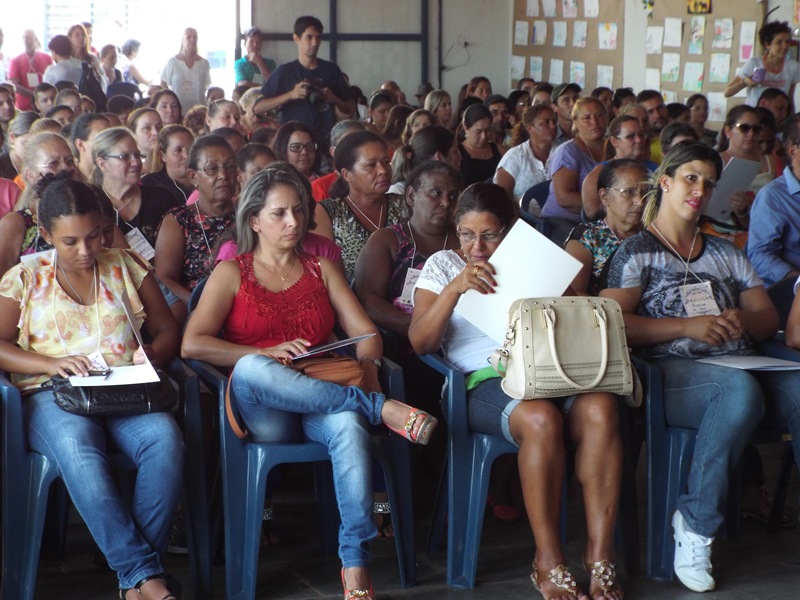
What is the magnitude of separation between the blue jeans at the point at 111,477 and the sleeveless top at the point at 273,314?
388 millimetres

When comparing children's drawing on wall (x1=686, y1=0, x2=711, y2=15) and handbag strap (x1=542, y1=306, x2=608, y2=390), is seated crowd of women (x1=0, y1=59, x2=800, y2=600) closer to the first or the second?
handbag strap (x1=542, y1=306, x2=608, y2=390)

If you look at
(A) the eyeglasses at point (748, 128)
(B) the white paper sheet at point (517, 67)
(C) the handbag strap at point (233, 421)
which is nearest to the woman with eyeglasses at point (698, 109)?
(A) the eyeglasses at point (748, 128)

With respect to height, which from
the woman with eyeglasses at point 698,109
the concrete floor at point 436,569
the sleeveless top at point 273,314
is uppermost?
the woman with eyeglasses at point 698,109

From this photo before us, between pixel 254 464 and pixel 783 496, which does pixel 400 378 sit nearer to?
pixel 254 464

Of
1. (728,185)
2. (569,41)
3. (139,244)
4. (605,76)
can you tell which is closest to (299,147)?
(139,244)

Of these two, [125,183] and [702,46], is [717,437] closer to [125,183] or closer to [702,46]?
[125,183]

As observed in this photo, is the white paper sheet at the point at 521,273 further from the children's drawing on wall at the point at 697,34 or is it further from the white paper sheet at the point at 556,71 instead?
the white paper sheet at the point at 556,71

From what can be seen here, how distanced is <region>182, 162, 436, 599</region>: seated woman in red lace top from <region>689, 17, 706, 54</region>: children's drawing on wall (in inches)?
291

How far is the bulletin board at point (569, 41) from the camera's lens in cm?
1109

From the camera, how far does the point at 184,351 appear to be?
300 centimetres

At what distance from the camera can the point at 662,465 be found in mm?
3045

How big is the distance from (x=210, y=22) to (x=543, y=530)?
37.5 feet

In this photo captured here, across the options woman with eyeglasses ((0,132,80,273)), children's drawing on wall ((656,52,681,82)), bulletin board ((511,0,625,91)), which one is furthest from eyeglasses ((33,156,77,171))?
bulletin board ((511,0,625,91))

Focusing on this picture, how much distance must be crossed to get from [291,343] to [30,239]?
1.10m
